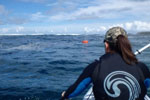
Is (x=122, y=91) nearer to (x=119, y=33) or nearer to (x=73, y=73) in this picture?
(x=119, y=33)

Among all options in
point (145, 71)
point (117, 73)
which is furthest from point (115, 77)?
point (145, 71)

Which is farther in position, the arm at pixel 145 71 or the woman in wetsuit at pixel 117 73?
the arm at pixel 145 71

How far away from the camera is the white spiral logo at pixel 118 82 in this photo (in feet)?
10.3

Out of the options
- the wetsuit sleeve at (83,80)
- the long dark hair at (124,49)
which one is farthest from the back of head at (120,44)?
the wetsuit sleeve at (83,80)

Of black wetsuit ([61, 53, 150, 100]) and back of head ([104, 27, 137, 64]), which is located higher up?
back of head ([104, 27, 137, 64])

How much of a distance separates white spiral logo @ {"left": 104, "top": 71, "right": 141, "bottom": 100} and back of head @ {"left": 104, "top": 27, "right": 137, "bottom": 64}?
0.24m

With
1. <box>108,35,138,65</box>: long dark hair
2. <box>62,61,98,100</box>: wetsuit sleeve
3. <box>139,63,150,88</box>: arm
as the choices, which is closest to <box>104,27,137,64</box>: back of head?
<box>108,35,138,65</box>: long dark hair

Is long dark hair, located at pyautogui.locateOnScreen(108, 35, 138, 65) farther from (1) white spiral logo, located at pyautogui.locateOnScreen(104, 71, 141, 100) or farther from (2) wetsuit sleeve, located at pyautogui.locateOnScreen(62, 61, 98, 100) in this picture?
(2) wetsuit sleeve, located at pyautogui.locateOnScreen(62, 61, 98, 100)

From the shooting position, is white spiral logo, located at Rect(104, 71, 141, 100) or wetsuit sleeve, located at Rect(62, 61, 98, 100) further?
wetsuit sleeve, located at Rect(62, 61, 98, 100)

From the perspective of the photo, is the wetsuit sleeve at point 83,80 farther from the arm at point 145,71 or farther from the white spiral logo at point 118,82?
the arm at point 145,71

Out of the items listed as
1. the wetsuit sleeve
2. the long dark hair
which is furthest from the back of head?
the wetsuit sleeve

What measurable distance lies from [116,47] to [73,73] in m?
11.1

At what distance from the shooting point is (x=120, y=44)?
10.4 feet

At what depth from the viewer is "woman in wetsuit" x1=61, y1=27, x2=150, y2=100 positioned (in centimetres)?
314
